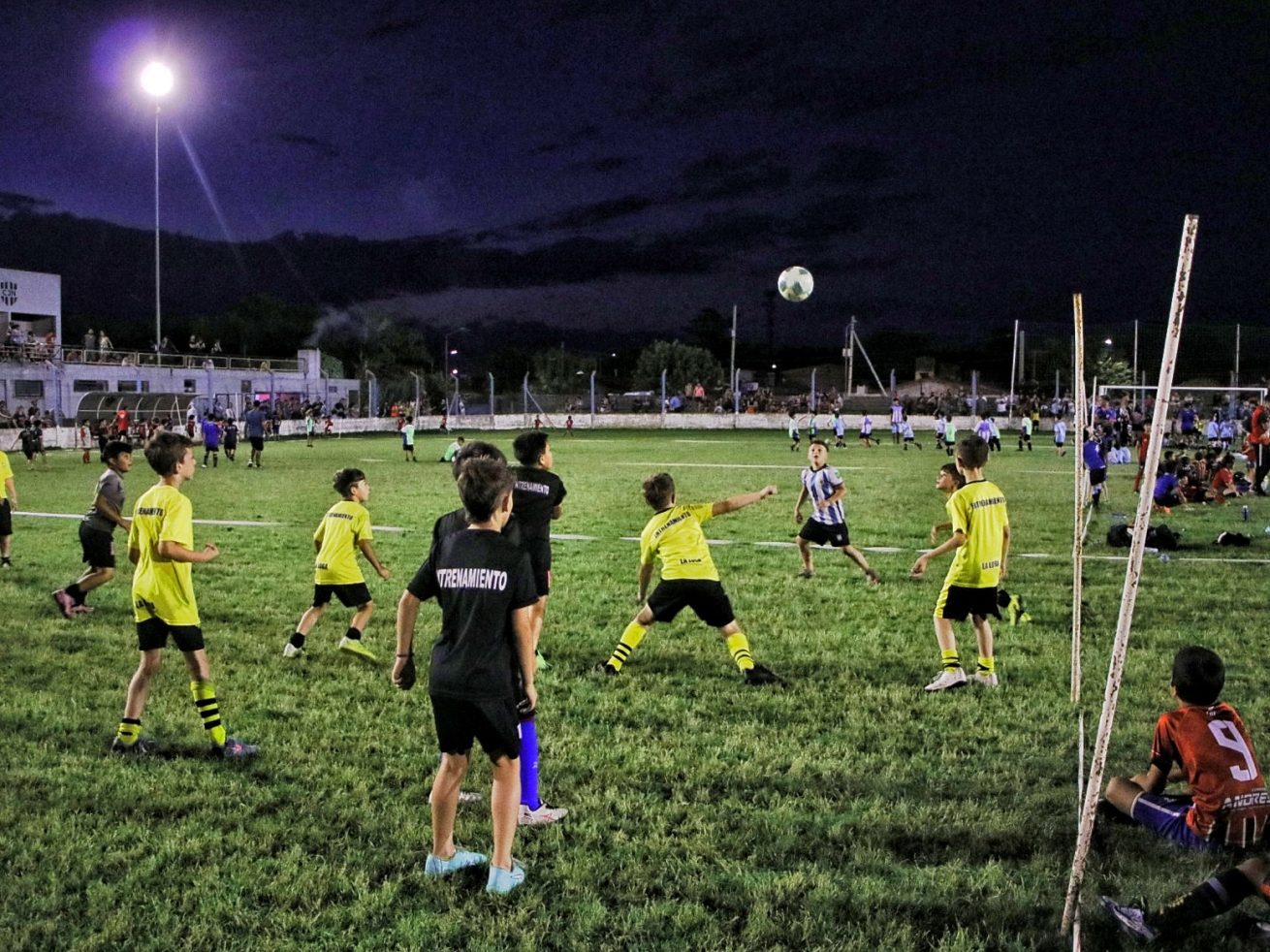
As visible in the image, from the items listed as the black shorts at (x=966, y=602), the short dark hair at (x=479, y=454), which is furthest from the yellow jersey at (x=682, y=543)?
the short dark hair at (x=479, y=454)

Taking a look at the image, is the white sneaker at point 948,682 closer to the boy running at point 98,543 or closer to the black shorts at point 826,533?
the black shorts at point 826,533

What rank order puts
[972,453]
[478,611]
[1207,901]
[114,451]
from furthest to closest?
[114,451] < [972,453] < [478,611] < [1207,901]

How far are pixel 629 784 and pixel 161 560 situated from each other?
3.01 m

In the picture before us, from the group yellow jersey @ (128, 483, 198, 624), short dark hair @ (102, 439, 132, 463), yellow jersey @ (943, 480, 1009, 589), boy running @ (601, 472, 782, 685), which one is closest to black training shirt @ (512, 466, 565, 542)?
boy running @ (601, 472, 782, 685)

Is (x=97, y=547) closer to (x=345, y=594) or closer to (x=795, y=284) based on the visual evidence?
(x=345, y=594)

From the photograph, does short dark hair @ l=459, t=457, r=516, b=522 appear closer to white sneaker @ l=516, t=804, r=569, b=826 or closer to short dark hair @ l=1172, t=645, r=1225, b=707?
white sneaker @ l=516, t=804, r=569, b=826

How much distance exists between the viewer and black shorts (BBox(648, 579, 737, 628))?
24.4 feet

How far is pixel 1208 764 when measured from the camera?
4.33 m

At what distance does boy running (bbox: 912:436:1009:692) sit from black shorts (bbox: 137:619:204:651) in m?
5.05

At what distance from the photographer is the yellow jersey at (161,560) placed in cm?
558

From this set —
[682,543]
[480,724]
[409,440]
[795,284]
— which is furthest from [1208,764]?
[409,440]

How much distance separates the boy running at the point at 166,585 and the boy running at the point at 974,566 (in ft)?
16.2

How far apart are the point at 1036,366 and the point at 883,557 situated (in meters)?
52.7

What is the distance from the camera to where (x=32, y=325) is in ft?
186
